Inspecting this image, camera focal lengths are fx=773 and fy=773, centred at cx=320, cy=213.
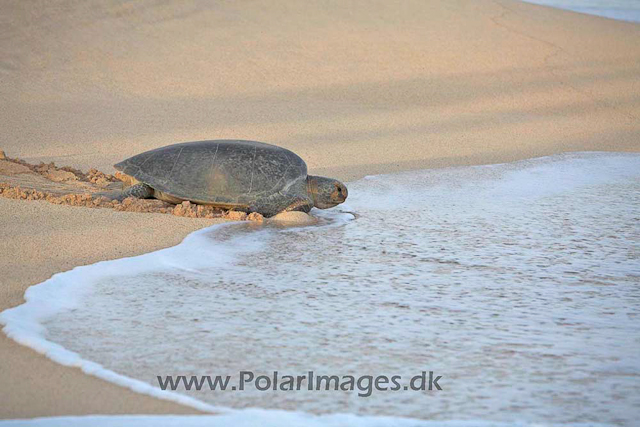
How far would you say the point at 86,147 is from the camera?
7.33 metres

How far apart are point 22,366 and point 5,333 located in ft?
1.02

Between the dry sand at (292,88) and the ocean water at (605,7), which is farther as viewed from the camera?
the ocean water at (605,7)

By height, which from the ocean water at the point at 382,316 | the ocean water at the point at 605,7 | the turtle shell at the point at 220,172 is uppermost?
the ocean water at the point at 605,7

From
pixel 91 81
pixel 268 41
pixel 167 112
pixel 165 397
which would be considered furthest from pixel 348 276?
pixel 268 41

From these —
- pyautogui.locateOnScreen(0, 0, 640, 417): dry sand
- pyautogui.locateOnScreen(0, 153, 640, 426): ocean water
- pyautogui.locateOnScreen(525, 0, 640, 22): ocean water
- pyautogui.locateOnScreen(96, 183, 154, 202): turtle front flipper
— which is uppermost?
pyautogui.locateOnScreen(525, 0, 640, 22): ocean water

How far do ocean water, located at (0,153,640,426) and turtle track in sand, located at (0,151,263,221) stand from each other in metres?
0.40

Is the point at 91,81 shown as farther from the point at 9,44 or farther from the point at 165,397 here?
the point at 165,397

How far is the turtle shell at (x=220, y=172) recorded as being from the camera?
5.37m

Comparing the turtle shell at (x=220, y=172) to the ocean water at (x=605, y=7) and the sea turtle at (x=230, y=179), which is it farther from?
the ocean water at (x=605, y=7)

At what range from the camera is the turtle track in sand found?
5.31 m

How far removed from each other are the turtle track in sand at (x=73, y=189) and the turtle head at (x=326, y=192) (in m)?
0.50

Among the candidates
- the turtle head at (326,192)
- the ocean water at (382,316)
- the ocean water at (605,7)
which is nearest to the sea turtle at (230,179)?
the turtle head at (326,192)

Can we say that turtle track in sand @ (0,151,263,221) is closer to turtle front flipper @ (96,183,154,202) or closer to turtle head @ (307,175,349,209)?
turtle front flipper @ (96,183,154,202)

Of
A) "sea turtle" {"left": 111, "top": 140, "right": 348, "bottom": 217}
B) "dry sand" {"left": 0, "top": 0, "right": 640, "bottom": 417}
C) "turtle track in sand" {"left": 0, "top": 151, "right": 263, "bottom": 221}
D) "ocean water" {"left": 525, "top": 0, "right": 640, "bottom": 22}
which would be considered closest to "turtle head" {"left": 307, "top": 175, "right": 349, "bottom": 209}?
"sea turtle" {"left": 111, "top": 140, "right": 348, "bottom": 217}
